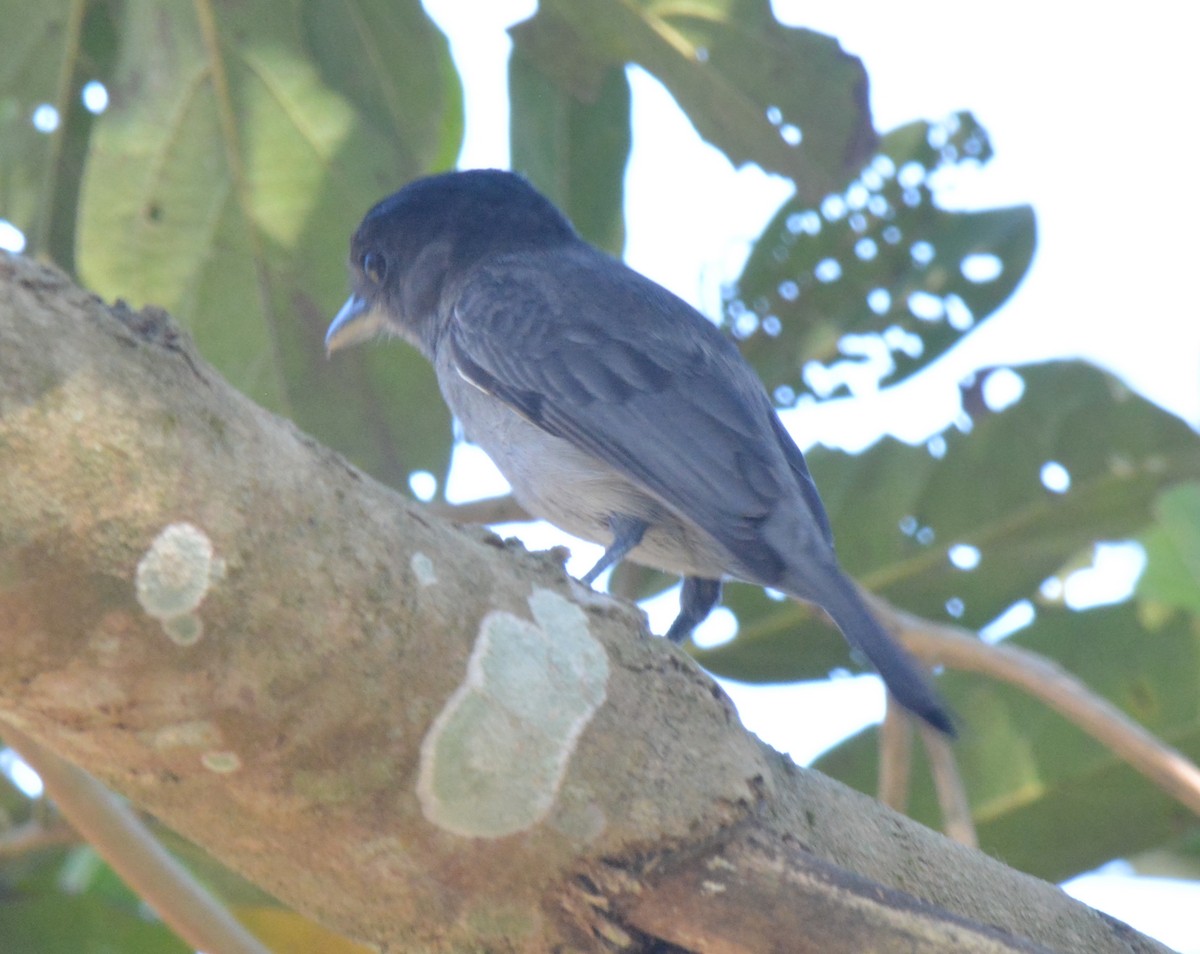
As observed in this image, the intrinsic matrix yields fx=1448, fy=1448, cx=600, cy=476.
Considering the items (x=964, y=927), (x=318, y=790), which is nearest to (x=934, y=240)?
(x=964, y=927)

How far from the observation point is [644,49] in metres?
4.46

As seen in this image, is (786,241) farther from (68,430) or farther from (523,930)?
(68,430)

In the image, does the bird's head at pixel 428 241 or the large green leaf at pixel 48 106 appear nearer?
the large green leaf at pixel 48 106

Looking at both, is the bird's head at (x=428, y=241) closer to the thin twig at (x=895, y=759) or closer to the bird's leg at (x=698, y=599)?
the bird's leg at (x=698, y=599)

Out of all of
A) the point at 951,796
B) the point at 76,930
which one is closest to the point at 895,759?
the point at 951,796

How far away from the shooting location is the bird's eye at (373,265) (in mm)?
4465

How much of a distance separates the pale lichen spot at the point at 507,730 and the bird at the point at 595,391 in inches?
37.6

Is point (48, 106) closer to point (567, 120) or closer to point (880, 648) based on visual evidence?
point (567, 120)

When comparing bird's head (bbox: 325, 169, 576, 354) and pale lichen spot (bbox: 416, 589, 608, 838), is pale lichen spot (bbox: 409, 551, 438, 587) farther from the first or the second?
bird's head (bbox: 325, 169, 576, 354)

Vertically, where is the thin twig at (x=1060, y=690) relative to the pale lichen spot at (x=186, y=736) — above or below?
above

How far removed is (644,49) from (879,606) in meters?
1.84

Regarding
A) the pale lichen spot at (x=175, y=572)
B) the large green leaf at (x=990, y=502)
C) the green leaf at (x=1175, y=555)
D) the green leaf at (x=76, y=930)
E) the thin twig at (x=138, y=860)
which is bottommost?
the green leaf at (x=76, y=930)

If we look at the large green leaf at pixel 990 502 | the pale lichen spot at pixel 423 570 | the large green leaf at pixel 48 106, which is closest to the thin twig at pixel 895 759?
the large green leaf at pixel 990 502

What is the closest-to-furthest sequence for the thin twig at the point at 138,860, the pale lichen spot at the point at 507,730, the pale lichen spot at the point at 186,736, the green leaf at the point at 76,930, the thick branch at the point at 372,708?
1. the thick branch at the point at 372,708
2. the pale lichen spot at the point at 186,736
3. the pale lichen spot at the point at 507,730
4. the thin twig at the point at 138,860
5. the green leaf at the point at 76,930
